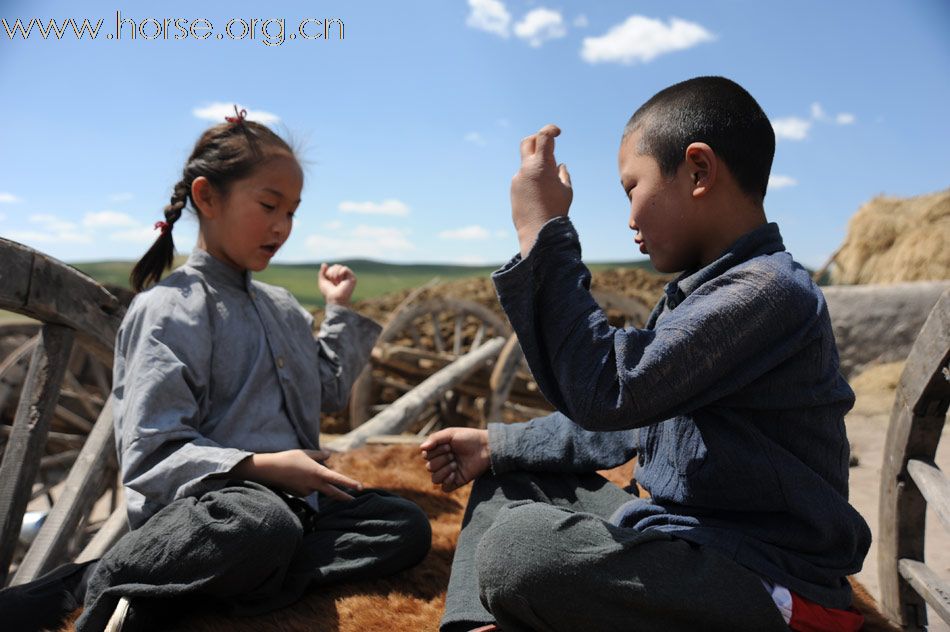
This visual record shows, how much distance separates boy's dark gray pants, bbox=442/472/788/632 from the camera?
1167 millimetres

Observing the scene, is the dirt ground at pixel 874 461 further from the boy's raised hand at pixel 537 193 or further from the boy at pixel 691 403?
the boy's raised hand at pixel 537 193

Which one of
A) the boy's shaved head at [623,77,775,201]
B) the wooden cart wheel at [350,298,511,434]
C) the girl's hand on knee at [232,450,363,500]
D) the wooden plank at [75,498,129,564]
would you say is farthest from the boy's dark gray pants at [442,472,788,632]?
the wooden cart wheel at [350,298,511,434]

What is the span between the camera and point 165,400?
1.70 metres

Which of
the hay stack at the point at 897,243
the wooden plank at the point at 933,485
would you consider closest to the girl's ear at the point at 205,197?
the wooden plank at the point at 933,485

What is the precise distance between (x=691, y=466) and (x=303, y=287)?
46.6 ft

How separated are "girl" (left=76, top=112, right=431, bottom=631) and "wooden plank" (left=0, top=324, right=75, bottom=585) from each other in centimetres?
30

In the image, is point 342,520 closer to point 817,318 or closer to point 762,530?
point 762,530

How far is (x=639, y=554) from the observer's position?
1.19 metres

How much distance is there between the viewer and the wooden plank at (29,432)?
197 centimetres

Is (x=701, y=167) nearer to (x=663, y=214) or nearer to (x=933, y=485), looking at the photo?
(x=663, y=214)

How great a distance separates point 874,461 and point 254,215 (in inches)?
205

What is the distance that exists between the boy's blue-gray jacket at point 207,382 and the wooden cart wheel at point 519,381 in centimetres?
283

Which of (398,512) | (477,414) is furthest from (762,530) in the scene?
(477,414)

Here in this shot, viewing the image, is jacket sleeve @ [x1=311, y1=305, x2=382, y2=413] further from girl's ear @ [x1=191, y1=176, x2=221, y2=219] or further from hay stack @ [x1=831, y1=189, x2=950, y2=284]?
hay stack @ [x1=831, y1=189, x2=950, y2=284]
